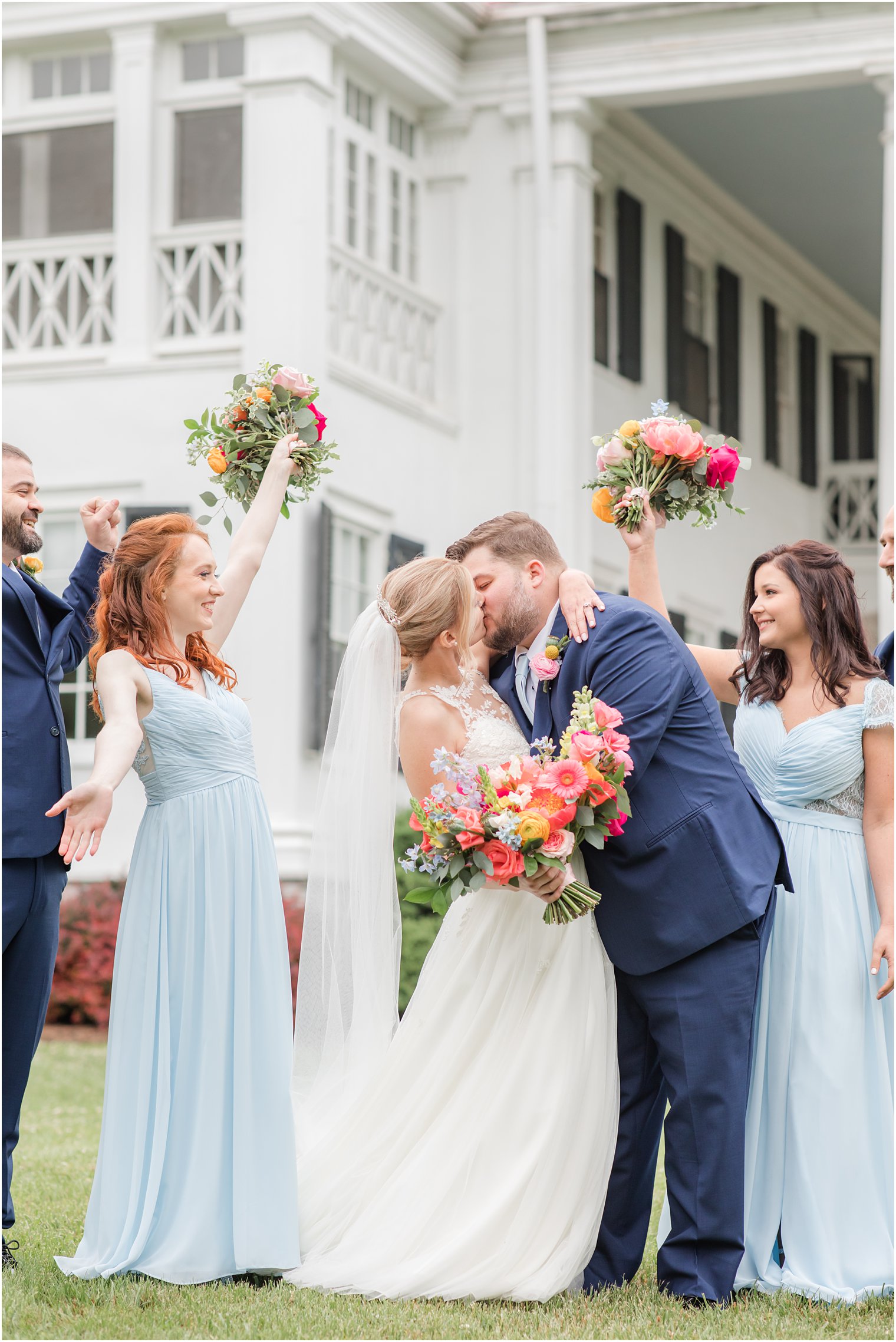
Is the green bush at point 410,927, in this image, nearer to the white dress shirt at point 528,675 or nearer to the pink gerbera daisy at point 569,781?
the white dress shirt at point 528,675

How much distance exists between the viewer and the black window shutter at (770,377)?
20719 millimetres

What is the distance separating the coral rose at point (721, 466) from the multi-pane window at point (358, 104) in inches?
403

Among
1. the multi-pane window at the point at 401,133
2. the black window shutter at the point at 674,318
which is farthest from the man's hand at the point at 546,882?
the black window shutter at the point at 674,318

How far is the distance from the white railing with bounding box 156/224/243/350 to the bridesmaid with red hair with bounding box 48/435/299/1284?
30.2 ft

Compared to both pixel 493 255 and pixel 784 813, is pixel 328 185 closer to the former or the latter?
pixel 493 255

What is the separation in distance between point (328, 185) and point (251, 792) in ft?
33.4

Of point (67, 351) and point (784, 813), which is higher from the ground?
point (67, 351)

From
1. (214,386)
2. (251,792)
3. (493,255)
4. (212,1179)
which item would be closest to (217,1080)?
(212,1179)

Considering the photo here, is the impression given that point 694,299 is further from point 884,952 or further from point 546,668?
point 884,952

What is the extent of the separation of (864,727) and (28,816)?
2678 millimetres

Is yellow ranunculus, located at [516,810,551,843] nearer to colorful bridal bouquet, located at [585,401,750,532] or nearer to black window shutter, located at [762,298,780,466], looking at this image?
colorful bridal bouquet, located at [585,401,750,532]

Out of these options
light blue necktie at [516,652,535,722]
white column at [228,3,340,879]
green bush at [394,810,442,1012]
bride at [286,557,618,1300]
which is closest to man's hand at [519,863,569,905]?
bride at [286,557,618,1300]

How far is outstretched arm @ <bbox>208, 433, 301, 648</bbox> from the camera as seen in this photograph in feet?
18.9

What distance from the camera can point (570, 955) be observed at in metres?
5.40
